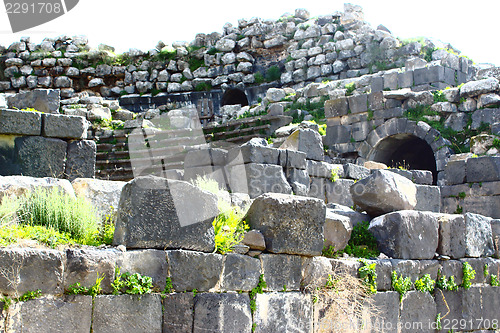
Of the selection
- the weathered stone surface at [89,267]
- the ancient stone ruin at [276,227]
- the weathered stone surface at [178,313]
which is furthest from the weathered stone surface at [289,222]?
the weathered stone surface at [89,267]

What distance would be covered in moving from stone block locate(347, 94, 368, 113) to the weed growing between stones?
1279 cm

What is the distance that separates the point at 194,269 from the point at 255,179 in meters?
4.51

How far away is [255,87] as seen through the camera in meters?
24.7

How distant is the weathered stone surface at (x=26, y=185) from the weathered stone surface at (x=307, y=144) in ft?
21.7

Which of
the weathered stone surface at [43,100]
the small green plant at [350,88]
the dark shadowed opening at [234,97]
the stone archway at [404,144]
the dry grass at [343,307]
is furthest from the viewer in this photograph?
the dark shadowed opening at [234,97]

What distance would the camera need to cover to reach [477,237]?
27.0 feet

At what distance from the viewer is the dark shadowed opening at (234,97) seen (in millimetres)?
25484

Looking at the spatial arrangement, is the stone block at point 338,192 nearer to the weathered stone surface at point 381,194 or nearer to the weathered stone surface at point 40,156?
the weathered stone surface at point 381,194

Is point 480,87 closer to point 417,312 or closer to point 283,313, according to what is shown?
point 417,312

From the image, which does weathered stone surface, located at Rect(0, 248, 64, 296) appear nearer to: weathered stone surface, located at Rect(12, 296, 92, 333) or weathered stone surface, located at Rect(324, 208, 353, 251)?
weathered stone surface, located at Rect(12, 296, 92, 333)

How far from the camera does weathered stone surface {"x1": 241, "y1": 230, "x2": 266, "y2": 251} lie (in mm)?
5672

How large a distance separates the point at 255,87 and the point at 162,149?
7940 millimetres

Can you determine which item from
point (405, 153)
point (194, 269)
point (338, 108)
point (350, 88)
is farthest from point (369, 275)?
point (350, 88)

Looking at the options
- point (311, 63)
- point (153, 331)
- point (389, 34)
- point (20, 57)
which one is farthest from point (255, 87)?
point (153, 331)
